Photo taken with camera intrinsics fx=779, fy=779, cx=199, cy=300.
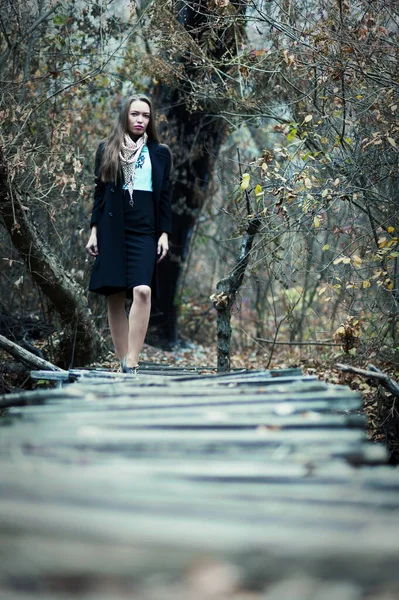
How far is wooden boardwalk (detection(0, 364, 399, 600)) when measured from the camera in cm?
200

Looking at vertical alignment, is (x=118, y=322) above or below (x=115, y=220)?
below

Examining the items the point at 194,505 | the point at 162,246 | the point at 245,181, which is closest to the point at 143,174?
the point at 162,246

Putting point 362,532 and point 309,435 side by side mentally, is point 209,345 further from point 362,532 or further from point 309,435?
point 362,532

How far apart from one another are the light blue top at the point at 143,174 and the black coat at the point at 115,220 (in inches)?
1.2

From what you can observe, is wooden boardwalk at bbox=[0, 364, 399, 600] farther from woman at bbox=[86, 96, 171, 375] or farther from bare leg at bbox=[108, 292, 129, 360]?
bare leg at bbox=[108, 292, 129, 360]

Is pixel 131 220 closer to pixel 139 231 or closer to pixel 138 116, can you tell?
pixel 139 231

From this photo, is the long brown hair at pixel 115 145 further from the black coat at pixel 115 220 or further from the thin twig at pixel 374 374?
the thin twig at pixel 374 374

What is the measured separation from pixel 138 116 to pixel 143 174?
0.42 metres

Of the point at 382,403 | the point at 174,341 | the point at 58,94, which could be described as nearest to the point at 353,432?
the point at 382,403

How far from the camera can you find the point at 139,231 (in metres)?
5.61

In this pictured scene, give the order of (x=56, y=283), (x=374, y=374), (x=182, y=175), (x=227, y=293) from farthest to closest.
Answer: (x=182, y=175) < (x=56, y=283) < (x=227, y=293) < (x=374, y=374)

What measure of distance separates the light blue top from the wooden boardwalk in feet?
8.34

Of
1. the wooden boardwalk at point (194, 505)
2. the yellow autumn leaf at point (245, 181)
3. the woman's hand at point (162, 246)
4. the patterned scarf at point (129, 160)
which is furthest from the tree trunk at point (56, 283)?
the wooden boardwalk at point (194, 505)

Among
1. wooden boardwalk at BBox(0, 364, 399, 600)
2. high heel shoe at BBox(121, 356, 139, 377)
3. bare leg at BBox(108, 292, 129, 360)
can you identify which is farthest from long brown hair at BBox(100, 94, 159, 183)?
A: wooden boardwalk at BBox(0, 364, 399, 600)
